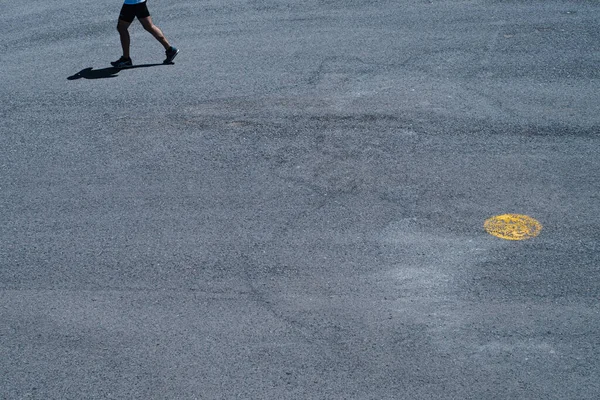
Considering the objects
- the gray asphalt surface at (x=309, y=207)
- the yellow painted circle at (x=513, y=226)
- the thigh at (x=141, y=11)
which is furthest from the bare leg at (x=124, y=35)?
the yellow painted circle at (x=513, y=226)

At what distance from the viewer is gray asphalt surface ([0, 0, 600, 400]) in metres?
6.00

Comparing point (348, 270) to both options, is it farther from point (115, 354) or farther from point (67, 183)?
point (67, 183)

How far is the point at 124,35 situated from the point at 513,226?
6.51 meters

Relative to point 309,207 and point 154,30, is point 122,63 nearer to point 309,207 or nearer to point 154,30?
point 154,30

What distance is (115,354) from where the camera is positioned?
20.3 feet

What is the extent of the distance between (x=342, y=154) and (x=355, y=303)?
8.24 ft

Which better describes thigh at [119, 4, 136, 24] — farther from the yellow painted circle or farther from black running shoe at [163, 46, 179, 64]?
the yellow painted circle

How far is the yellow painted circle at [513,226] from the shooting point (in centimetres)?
706

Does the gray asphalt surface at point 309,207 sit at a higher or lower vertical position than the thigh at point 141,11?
lower

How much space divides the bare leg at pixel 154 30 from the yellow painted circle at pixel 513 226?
5.83m

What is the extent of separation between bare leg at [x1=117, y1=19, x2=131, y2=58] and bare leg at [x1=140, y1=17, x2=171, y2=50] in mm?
283

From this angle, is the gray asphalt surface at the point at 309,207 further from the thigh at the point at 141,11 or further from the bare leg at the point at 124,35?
the thigh at the point at 141,11

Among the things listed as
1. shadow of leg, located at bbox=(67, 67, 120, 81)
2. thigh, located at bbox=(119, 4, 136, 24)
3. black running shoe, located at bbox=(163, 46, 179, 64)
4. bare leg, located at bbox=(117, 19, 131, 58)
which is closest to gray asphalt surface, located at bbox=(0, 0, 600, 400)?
shadow of leg, located at bbox=(67, 67, 120, 81)

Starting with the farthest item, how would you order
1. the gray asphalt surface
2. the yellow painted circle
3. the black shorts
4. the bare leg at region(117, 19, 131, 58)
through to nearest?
the bare leg at region(117, 19, 131, 58) → the black shorts → the yellow painted circle → the gray asphalt surface
